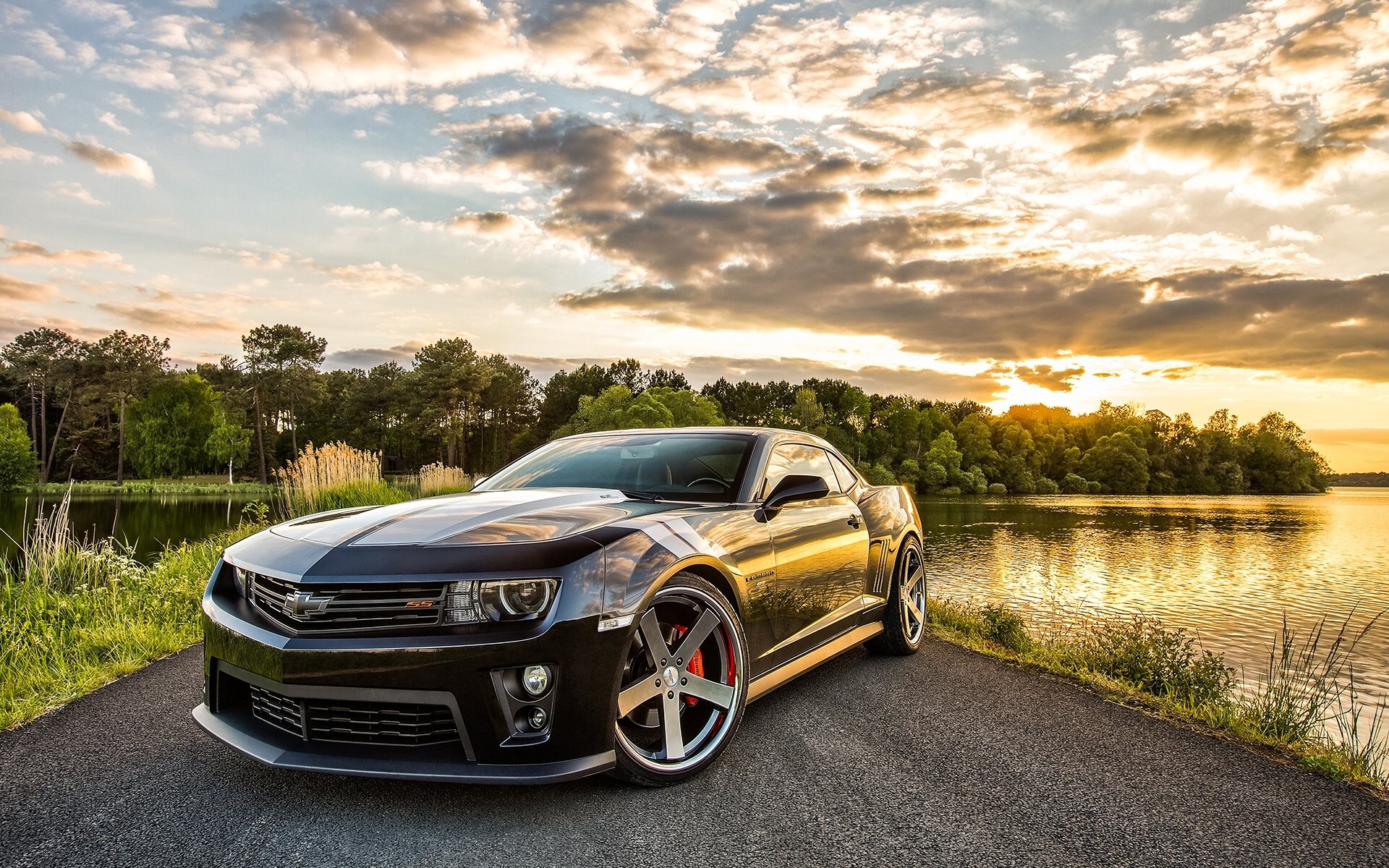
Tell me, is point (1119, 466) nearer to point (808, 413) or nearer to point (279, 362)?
point (808, 413)

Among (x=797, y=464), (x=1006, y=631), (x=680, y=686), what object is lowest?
(x=1006, y=631)

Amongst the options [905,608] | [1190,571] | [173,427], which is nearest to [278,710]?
[905,608]

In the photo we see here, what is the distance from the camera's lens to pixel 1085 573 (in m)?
20.5

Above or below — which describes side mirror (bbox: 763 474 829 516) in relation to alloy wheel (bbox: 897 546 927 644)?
above

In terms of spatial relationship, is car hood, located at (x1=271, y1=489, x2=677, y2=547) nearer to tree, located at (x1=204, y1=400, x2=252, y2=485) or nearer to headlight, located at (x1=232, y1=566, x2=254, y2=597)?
headlight, located at (x1=232, y1=566, x2=254, y2=597)

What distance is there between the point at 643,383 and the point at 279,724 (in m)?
101

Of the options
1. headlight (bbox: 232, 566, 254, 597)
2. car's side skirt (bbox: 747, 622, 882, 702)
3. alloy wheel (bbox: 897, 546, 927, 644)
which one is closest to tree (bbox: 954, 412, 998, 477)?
alloy wheel (bbox: 897, 546, 927, 644)

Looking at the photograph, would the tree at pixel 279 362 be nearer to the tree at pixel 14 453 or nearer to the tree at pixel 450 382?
the tree at pixel 450 382

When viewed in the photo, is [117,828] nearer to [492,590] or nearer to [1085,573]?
[492,590]

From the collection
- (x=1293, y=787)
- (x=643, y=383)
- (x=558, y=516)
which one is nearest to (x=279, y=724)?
(x=558, y=516)

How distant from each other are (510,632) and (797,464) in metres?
2.56

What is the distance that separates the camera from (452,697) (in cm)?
259

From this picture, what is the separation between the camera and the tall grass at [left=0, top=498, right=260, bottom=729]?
4688 millimetres

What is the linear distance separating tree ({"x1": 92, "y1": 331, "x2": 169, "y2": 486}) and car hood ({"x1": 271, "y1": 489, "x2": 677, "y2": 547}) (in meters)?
76.4
